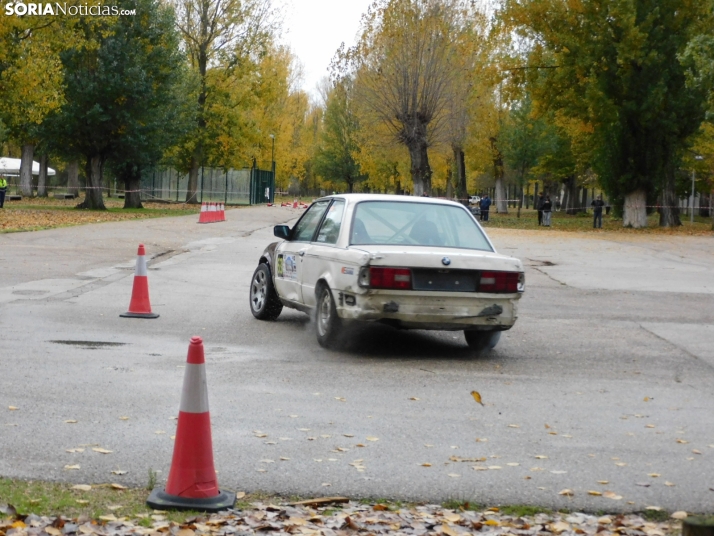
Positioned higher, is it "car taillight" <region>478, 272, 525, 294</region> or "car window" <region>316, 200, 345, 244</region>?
"car window" <region>316, 200, 345, 244</region>

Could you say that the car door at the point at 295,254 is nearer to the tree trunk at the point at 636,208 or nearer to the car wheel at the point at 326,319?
the car wheel at the point at 326,319

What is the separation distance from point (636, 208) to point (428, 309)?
39419 mm

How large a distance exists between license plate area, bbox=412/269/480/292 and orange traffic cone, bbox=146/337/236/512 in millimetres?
4763

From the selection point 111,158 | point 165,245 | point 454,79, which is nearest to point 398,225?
point 165,245

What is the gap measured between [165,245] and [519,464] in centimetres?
2072

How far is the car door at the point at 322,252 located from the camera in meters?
10.7

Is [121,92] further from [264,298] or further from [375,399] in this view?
[375,399]

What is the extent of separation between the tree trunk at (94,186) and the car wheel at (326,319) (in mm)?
39147

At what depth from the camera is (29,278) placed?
16.7 meters

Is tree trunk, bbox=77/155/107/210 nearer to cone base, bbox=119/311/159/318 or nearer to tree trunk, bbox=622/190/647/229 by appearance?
tree trunk, bbox=622/190/647/229

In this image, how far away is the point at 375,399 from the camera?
316 inches

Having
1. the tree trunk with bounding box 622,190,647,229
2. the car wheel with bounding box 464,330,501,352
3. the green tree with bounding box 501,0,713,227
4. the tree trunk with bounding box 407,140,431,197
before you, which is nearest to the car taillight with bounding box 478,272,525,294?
the car wheel with bounding box 464,330,501,352

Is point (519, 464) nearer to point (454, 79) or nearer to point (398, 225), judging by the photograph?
point (398, 225)

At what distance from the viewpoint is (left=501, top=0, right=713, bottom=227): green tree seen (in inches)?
1695
